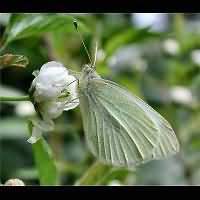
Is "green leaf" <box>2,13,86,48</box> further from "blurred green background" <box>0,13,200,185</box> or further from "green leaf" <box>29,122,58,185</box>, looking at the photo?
"blurred green background" <box>0,13,200,185</box>

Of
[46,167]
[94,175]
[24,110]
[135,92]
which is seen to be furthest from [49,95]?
[24,110]

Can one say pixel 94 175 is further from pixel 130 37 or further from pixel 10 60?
pixel 130 37

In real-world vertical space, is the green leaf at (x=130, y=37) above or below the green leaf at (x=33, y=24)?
below

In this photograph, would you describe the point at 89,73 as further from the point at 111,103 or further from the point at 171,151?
the point at 171,151

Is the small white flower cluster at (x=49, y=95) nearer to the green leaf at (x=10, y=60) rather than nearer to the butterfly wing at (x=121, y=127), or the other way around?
the green leaf at (x=10, y=60)

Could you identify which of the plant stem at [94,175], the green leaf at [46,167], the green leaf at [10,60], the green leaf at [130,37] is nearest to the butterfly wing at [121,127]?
the plant stem at [94,175]
